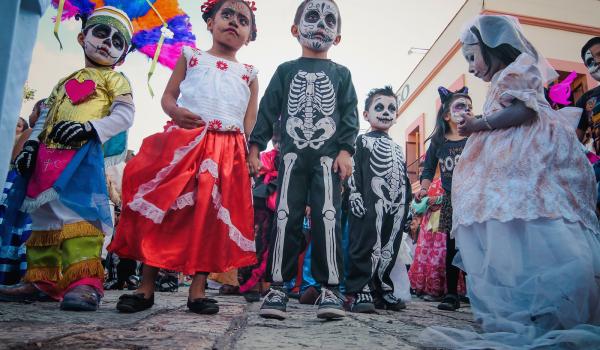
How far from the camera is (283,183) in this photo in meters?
2.71

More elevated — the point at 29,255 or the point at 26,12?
the point at 26,12

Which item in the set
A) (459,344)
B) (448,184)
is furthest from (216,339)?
(448,184)

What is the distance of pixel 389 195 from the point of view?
145 inches

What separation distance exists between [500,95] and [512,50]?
1.23 ft

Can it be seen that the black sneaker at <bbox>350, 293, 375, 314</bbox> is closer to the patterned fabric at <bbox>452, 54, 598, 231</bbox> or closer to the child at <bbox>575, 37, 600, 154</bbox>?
the patterned fabric at <bbox>452, 54, 598, 231</bbox>

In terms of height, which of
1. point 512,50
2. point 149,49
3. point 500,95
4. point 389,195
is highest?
point 149,49

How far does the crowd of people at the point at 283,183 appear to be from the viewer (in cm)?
193

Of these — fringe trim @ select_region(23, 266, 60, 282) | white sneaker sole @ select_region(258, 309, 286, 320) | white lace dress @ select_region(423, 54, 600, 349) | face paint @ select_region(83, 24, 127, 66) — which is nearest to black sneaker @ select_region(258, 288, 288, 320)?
white sneaker sole @ select_region(258, 309, 286, 320)

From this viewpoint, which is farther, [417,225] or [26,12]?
[417,225]

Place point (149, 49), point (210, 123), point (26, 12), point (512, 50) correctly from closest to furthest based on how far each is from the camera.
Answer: point (26, 12) < point (512, 50) < point (210, 123) < point (149, 49)

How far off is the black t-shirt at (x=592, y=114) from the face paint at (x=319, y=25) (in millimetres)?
2087

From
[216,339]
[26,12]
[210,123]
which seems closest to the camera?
[26,12]

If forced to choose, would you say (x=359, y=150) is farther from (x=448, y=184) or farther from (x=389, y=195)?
(x=448, y=184)

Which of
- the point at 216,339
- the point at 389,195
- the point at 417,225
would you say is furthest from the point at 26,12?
the point at 417,225
